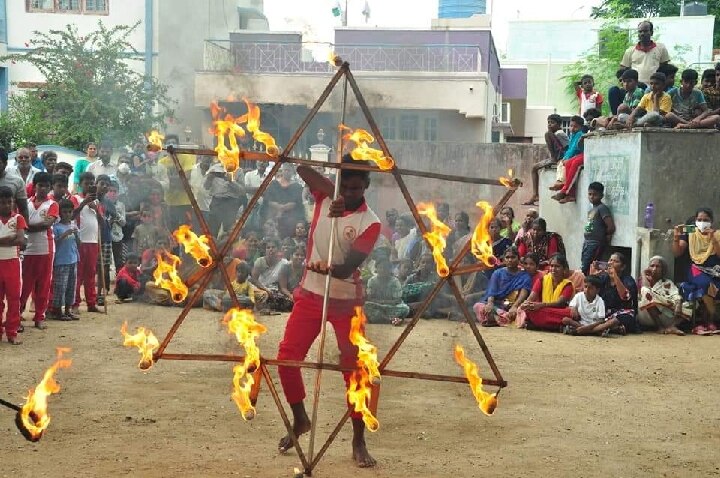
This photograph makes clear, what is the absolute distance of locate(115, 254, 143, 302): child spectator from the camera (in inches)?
440

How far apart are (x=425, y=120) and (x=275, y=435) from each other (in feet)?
22.1

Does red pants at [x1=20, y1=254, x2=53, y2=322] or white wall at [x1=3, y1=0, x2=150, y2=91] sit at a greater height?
white wall at [x1=3, y1=0, x2=150, y2=91]

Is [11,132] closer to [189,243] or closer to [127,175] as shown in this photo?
[127,175]

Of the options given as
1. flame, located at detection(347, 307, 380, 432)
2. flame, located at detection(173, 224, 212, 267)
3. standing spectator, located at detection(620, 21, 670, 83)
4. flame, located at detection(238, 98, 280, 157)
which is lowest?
flame, located at detection(347, 307, 380, 432)

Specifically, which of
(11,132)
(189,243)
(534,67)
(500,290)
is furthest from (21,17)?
(534,67)

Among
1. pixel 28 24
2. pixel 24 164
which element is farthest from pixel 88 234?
pixel 28 24

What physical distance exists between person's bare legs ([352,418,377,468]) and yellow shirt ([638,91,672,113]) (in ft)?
25.6

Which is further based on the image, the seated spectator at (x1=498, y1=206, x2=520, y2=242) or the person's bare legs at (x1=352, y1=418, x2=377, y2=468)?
the seated spectator at (x1=498, y1=206, x2=520, y2=242)

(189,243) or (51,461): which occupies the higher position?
(189,243)

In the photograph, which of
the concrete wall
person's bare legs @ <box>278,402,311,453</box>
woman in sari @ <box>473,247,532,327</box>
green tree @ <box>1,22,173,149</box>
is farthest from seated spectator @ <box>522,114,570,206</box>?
person's bare legs @ <box>278,402,311,453</box>

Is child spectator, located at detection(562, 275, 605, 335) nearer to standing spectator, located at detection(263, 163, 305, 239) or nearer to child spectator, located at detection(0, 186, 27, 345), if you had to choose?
standing spectator, located at detection(263, 163, 305, 239)

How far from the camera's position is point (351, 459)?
4.92 meters

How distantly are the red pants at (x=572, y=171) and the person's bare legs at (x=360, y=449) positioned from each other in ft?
28.3

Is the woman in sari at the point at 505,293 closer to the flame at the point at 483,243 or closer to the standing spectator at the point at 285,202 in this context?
the standing spectator at the point at 285,202
